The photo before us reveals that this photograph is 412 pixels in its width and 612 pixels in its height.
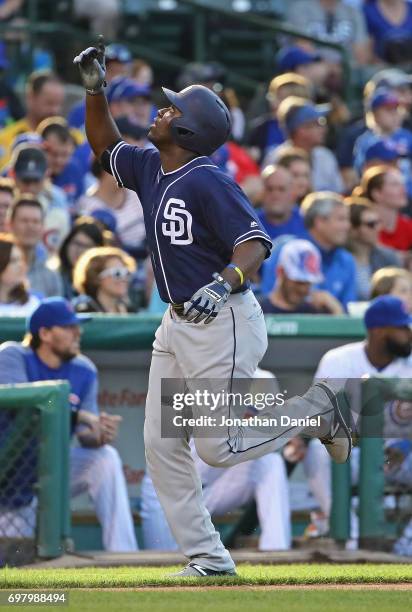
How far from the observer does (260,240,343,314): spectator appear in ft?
31.3

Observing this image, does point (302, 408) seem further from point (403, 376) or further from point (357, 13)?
point (357, 13)

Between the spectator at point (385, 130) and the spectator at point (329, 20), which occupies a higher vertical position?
the spectator at point (329, 20)

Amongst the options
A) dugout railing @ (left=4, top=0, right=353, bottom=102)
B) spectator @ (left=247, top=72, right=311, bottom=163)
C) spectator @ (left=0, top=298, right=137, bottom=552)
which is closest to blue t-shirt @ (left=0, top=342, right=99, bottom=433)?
spectator @ (left=0, top=298, right=137, bottom=552)

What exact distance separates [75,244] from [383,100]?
13.3 ft

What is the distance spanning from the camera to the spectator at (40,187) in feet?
34.1

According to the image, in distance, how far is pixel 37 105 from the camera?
40.1 ft

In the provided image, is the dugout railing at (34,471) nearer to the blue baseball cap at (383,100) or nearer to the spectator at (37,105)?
the spectator at (37,105)

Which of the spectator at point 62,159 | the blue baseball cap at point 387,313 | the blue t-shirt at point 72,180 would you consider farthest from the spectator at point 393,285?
the blue t-shirt at point 72,180

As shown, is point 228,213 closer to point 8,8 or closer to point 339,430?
point 339,430

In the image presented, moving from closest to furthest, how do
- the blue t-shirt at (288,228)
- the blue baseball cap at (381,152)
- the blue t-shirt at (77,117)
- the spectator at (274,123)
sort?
the blue t-shirt at (288,228)
the blue baseball cap at (381,152)
the blue t-shirt at (77,117)
the spectator at (274,123)

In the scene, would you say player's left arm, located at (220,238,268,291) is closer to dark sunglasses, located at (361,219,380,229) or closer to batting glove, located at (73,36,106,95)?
batting glove, located at (73,36,106,95)

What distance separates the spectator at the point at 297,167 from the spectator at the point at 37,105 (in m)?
1.84

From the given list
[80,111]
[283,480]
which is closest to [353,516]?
[283,480]

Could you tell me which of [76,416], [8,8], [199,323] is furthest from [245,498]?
[8,8]
